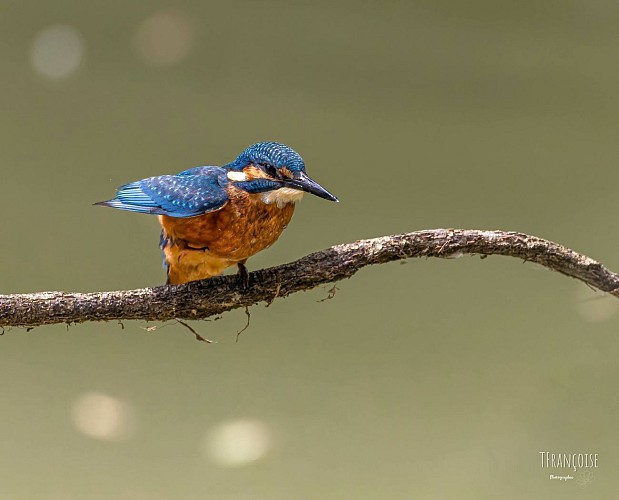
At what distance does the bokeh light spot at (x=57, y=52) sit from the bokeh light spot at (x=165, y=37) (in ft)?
0.60

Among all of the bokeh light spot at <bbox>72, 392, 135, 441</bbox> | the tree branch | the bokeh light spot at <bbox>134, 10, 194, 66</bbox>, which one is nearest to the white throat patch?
the tree branch

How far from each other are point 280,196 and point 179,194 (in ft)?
0.78

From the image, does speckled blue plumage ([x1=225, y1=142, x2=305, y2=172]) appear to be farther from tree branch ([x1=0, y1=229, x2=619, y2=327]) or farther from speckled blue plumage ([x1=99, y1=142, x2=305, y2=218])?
tree branch ([x1=0, y1=229, x2=619, y2=327])

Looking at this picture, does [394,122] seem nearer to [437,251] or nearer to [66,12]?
[437,251]

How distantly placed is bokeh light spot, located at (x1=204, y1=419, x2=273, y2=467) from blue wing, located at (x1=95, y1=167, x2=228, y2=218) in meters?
0.91

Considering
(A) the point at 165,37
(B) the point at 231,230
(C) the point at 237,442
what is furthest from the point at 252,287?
(A) the point at 165,37

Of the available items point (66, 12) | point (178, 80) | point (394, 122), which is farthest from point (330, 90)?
point (66, 12)

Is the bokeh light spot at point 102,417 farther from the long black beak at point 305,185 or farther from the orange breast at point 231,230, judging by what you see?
the long black beak at point 305,185

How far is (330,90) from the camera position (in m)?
2.16

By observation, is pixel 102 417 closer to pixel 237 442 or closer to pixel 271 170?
pixel 237 442

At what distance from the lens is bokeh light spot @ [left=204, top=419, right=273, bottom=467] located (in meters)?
2.19

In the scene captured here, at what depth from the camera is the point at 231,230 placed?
158 centimetres

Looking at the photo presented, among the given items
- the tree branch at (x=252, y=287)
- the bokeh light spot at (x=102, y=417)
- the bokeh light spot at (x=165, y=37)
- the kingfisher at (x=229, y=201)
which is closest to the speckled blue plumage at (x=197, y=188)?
the kingfisher at (x=229, y=201)

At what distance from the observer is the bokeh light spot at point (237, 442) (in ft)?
7.19
